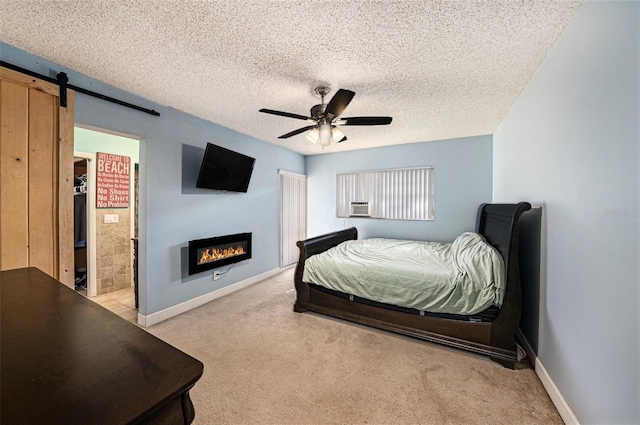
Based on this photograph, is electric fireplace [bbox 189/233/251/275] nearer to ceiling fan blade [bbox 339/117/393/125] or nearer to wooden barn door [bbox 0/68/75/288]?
wooden barn door [bbox 0/68/75/288]

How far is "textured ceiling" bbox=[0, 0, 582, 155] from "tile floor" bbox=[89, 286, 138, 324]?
2558 millimetres

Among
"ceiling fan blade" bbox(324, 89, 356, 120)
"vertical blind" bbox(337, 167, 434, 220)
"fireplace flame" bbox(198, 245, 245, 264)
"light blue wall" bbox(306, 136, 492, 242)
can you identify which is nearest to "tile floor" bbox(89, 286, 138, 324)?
"fireplace flame" bbox(198, 245, 245, 264)

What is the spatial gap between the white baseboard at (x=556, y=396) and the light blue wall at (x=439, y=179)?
240 cm

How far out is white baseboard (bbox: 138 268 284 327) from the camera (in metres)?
2.66

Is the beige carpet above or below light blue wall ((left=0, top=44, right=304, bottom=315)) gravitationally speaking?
below

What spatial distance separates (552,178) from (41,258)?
12.9 ft

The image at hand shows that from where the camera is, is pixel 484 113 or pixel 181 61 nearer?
pixel 181 61

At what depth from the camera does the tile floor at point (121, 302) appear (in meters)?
2.94

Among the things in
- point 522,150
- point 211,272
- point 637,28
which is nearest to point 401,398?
point 637,28

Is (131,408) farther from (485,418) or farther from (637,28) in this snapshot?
(637,28)

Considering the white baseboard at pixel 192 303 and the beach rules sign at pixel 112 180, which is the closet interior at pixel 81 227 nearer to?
the beach rules sign at pixel 112 180

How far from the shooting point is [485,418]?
1498 millimetres

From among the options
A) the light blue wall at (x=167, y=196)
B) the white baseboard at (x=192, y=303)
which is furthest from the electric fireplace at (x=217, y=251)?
the white baseboard at (x=192, y=303)

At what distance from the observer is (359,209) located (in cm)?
479
